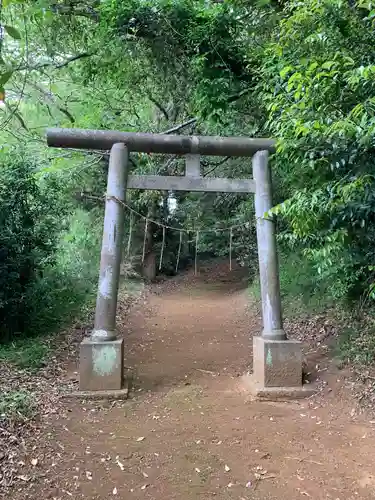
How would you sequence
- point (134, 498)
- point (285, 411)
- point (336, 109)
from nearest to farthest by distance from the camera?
1. point (134, 498)
2. point (336, 109)
3. point (285, 411)

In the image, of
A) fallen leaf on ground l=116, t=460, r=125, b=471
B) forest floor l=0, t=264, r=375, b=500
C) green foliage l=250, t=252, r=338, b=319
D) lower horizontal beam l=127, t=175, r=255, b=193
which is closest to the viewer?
forest floor l=0, t=264, r=375, b=500

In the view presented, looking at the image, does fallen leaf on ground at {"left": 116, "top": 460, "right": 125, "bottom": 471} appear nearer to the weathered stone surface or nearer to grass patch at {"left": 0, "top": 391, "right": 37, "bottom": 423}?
grass patch at {"left": 0, "top": 391, "right": 37, "bottom": 423}

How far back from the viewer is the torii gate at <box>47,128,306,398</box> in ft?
16.6

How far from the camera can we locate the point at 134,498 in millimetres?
3160

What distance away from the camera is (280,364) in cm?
521

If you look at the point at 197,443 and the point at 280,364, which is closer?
the point at 197,443

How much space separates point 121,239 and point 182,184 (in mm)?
1126

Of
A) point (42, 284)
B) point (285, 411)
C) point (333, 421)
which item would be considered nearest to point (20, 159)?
point (42, 284)

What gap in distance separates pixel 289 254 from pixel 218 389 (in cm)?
557

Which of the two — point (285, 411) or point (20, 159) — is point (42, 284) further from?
point (285, 411)

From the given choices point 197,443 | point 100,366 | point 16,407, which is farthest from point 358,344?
point 16,407

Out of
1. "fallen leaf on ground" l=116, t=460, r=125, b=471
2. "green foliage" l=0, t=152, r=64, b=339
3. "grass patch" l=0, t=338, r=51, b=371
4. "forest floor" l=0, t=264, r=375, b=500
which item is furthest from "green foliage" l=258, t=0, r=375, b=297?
"green foliage" l=0, t=152, r=64, b=339

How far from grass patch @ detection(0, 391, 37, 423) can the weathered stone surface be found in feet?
8.89

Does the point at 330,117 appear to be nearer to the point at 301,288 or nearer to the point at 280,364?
the point at 280,364
